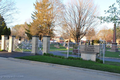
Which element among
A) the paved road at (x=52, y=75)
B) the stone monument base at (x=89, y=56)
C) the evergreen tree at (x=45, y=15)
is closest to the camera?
the paved road at (x=52, y=75)

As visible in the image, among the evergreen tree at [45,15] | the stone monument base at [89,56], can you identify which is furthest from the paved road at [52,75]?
the evergreen tree at [45,15]

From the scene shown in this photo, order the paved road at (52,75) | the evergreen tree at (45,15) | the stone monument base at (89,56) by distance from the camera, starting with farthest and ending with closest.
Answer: the evergreen tree at (45,15)
the stone monument base at (89,56)
the paved road at (52,75)

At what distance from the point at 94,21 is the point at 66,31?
5.56 m

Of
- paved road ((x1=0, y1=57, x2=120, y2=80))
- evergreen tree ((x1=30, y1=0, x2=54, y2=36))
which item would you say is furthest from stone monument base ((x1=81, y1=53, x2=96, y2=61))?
evergreen tree ((x1=30, y1=0, x2=54, y2=36))

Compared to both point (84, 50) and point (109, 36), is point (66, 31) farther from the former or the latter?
point (109, 36)

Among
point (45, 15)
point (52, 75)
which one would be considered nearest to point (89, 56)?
point (52, 75)

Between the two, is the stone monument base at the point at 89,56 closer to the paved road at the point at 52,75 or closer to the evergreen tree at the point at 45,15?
the paved road at the point at 52,75

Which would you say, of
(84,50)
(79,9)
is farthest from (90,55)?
(79,9)

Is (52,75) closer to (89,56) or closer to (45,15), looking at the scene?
(89,56)

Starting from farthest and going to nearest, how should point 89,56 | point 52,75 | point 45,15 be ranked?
point 45,15 → point 89,56 → point 52,75

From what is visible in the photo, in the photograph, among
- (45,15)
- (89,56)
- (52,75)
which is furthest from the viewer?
(45,15)

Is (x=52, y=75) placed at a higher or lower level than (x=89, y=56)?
lower

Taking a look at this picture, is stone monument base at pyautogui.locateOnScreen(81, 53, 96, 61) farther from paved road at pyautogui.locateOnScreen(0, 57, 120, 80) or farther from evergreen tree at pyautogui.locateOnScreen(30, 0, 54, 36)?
evergreen tree at pyautogui.locateOnScreen(30, 0, 54, 36)

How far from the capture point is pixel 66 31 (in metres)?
26.2
